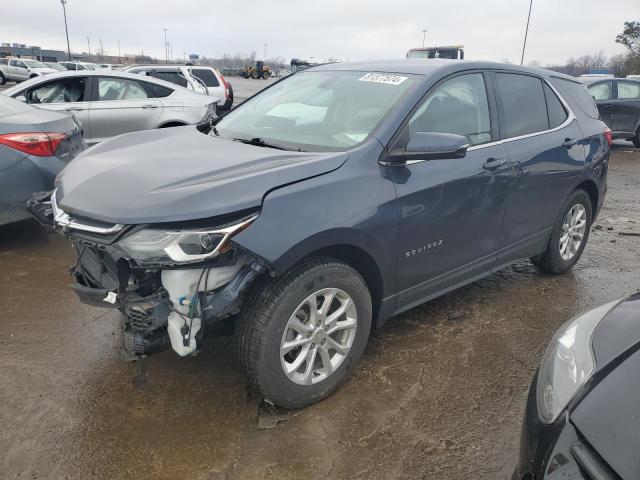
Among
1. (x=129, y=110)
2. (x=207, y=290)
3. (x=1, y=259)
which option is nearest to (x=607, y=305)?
(x=207, y=290)

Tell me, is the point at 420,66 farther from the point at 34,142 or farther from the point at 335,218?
the point at 34,142

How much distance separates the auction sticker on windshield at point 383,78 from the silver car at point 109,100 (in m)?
4.79

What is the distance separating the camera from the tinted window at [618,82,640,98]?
13.1 meters

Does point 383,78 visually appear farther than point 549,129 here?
No

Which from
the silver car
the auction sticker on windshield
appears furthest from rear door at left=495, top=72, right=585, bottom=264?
the silver car

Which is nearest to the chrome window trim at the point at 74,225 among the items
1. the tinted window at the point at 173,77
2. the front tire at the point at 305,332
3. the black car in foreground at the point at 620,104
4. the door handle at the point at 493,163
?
the front tire at the point at 305,332

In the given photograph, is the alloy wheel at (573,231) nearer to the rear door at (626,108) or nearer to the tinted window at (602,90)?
the rear door at (626,108)

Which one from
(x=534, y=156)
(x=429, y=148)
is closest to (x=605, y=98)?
(x=534, y=156)

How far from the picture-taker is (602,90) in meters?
13.2

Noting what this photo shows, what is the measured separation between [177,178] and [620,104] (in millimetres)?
13526

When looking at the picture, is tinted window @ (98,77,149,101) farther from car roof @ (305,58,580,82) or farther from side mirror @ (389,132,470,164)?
side mirror @ (389,132,470,164)

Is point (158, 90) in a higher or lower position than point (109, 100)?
higher

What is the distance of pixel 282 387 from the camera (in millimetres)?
2600

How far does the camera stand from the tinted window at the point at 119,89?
25.0 feet
